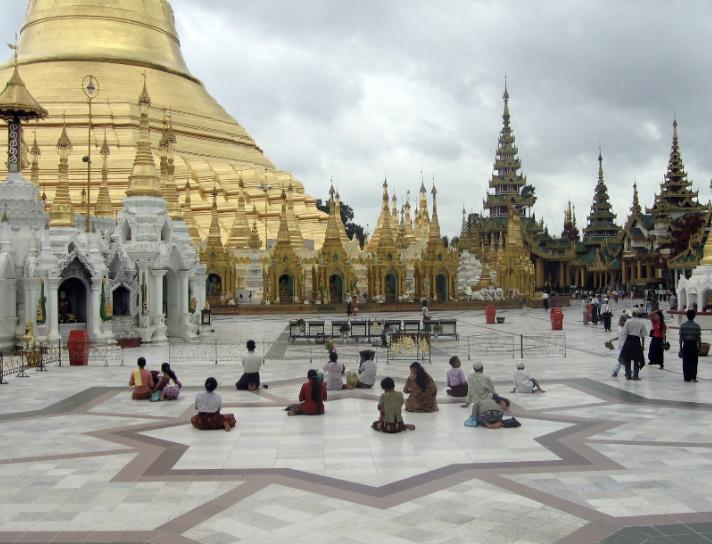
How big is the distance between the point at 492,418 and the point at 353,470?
2.94m

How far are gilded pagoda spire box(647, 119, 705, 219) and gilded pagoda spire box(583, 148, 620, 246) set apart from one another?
12.0 m

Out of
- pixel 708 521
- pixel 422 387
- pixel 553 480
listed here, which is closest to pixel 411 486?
pixel 553 480

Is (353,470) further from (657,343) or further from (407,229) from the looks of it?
(407,229)

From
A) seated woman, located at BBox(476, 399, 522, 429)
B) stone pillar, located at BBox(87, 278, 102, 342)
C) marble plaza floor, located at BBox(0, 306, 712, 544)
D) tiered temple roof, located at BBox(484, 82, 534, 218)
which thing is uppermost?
tiered temple roof, located at BBox(484, 82, 534, 218)

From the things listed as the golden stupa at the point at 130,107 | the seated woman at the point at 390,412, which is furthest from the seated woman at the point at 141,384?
the golden stupa at the point at 130,107

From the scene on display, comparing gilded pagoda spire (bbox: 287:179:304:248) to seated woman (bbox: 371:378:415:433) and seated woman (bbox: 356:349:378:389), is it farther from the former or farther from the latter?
seated woman (bbox: 371:378:415:433)

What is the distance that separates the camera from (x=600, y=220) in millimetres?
89688

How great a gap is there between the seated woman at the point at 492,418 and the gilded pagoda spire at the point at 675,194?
68923mm

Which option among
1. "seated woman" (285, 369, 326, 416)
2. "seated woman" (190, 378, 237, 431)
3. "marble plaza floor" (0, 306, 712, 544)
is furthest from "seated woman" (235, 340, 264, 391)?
"seated woman" (190, 378, 237, 431)

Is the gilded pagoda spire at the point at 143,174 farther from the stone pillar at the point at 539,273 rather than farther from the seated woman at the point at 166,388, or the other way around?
the stone pillar at the point at 539,273

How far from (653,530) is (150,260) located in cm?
2080

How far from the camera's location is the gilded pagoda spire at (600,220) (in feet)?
289

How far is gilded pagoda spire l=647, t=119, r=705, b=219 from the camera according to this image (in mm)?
74250

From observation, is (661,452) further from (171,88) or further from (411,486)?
(171,88)
